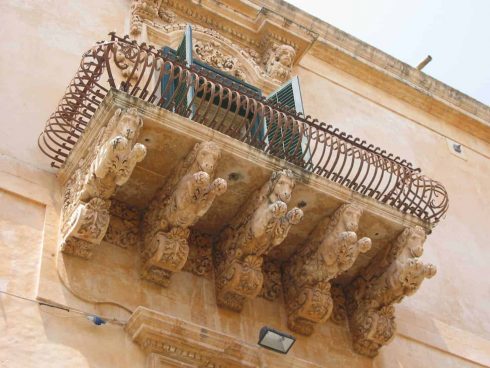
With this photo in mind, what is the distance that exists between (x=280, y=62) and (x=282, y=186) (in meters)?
3.15

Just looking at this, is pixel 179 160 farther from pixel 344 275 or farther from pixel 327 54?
pixel 327 54

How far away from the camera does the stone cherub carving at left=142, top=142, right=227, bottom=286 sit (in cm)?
587

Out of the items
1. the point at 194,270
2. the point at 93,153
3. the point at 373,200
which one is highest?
the point at 373,200

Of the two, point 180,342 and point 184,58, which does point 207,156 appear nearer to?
point 180,342

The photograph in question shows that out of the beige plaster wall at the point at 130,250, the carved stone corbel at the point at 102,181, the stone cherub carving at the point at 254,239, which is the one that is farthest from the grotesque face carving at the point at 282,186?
the carved stone corbel at the point at 102,181

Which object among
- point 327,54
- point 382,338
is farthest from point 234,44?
point 382,338

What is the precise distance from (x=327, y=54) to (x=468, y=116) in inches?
81.8

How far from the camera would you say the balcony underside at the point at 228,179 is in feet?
19.7

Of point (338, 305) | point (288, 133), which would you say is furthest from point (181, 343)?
point (288, 133)

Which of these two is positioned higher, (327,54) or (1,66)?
(327,54)

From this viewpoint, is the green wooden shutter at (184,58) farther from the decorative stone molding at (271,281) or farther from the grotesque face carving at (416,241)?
the grotesque face carving at (416,241)

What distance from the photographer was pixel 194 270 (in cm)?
639

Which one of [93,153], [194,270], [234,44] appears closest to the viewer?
[93,153]

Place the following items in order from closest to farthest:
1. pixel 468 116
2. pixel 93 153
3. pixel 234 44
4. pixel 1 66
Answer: pixel 93 153, pixel 1 66, pixel 234 44, pixel 468 116
